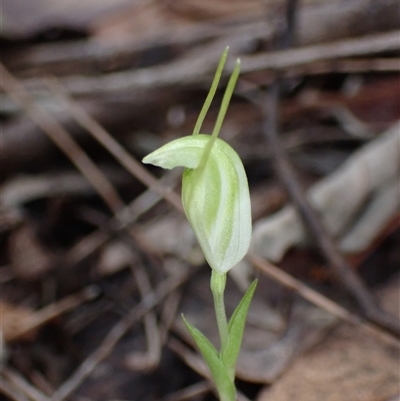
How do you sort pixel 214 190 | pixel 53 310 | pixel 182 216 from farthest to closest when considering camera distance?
pixel 182 216 → pixel 53 310 → pixel 214 190

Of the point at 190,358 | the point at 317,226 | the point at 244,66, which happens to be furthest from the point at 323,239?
the point at 244,66

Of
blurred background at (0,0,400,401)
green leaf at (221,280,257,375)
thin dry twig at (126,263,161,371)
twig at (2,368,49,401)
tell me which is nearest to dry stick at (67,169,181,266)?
blurred background at (0,0,400,401)

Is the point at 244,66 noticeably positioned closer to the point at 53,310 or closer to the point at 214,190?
the point at 53,310

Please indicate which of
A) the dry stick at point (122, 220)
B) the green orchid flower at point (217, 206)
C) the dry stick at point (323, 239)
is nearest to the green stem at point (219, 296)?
the green orchid flower at point (217, 206)

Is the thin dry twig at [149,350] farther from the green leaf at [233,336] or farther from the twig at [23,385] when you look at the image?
the green leaf at [233,336]

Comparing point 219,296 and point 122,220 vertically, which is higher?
point 219,296
